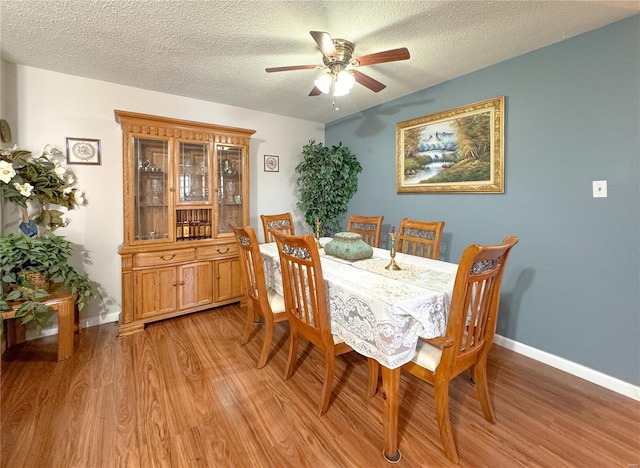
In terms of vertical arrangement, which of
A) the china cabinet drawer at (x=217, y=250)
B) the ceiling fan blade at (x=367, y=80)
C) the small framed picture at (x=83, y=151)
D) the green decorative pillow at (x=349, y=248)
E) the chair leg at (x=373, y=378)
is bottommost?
the chair leg at (x=373, y=378)

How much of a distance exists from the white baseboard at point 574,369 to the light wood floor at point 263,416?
0.07 meters

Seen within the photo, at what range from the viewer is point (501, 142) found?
97.1 inches

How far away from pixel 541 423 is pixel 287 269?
169cm

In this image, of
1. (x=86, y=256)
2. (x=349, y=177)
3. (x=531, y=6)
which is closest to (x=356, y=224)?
(x=349, y=177)

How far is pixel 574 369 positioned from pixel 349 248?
187 cm

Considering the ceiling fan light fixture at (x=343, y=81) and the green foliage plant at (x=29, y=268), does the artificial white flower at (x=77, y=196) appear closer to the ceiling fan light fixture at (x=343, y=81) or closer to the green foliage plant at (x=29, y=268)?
the green foliage plant at (x=29, y=268)

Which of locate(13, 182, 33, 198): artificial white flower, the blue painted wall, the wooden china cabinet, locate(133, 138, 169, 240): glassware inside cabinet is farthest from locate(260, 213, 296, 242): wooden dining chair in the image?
locate(13, 182, 33, 198): artificial white flower

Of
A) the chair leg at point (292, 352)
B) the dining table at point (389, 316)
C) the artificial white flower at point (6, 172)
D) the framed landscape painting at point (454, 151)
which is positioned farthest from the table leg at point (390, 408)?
the artificial white flower at point (6, 172)

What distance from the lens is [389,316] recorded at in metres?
1.31

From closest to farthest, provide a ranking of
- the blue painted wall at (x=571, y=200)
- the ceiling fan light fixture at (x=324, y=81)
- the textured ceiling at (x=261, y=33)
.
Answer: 1. the textured ceiling at (x=261, y=33)
2. the blue painted wall at (x=571, y=200)
3. the ceiling fan light fixture at (x=324, y=81)

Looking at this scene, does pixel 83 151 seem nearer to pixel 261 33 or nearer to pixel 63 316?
pixel 63 316

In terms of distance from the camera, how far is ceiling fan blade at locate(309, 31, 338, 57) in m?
1.58

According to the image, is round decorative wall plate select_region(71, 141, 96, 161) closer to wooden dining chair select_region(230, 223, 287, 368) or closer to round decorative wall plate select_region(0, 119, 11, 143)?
round decorative wall plate select_region(0, 119, 11, 143)

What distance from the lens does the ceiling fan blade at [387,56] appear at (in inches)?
66.7
